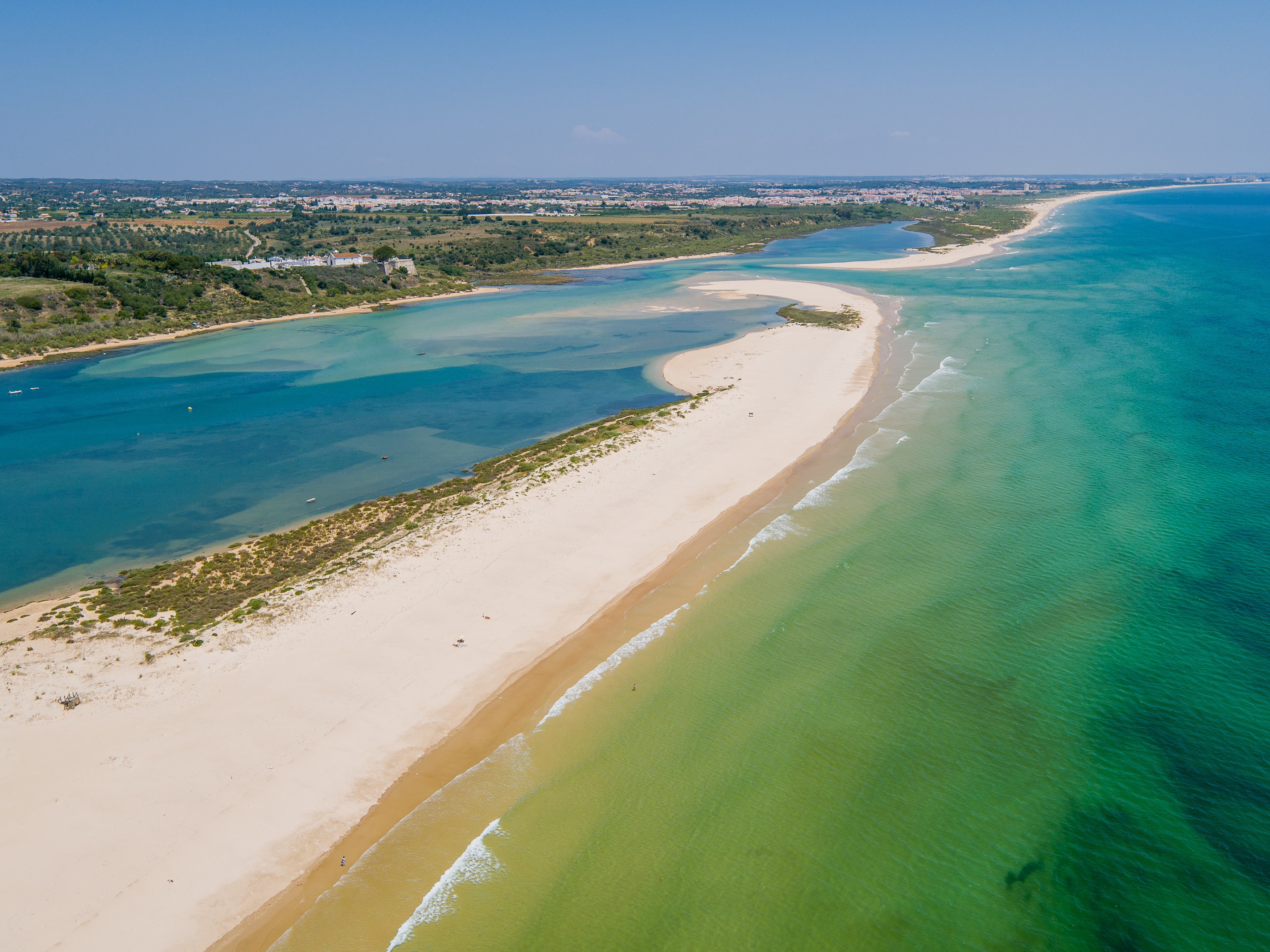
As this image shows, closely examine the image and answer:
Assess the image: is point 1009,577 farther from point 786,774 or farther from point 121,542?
point 121,542

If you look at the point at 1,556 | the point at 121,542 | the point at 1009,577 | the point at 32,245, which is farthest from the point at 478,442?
the point at 32,245

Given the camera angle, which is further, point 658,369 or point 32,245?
point 32,245

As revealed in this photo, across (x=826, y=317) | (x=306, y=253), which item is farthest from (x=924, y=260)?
(x=306, y=253)

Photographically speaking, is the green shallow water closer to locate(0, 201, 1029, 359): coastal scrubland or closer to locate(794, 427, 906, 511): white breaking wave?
locate(794, 427, 906, 511): white breaking wave

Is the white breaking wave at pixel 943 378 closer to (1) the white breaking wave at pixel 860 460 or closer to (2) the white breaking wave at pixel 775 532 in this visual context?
(1) the white breaking wave at pixel 860 460

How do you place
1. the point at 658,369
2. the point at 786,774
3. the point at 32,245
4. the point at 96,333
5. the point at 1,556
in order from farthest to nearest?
1. the point at 32,245
2. the point at 96,333
3. the point at 658,369
4. the point at 1,556
5. the point at 786,774
